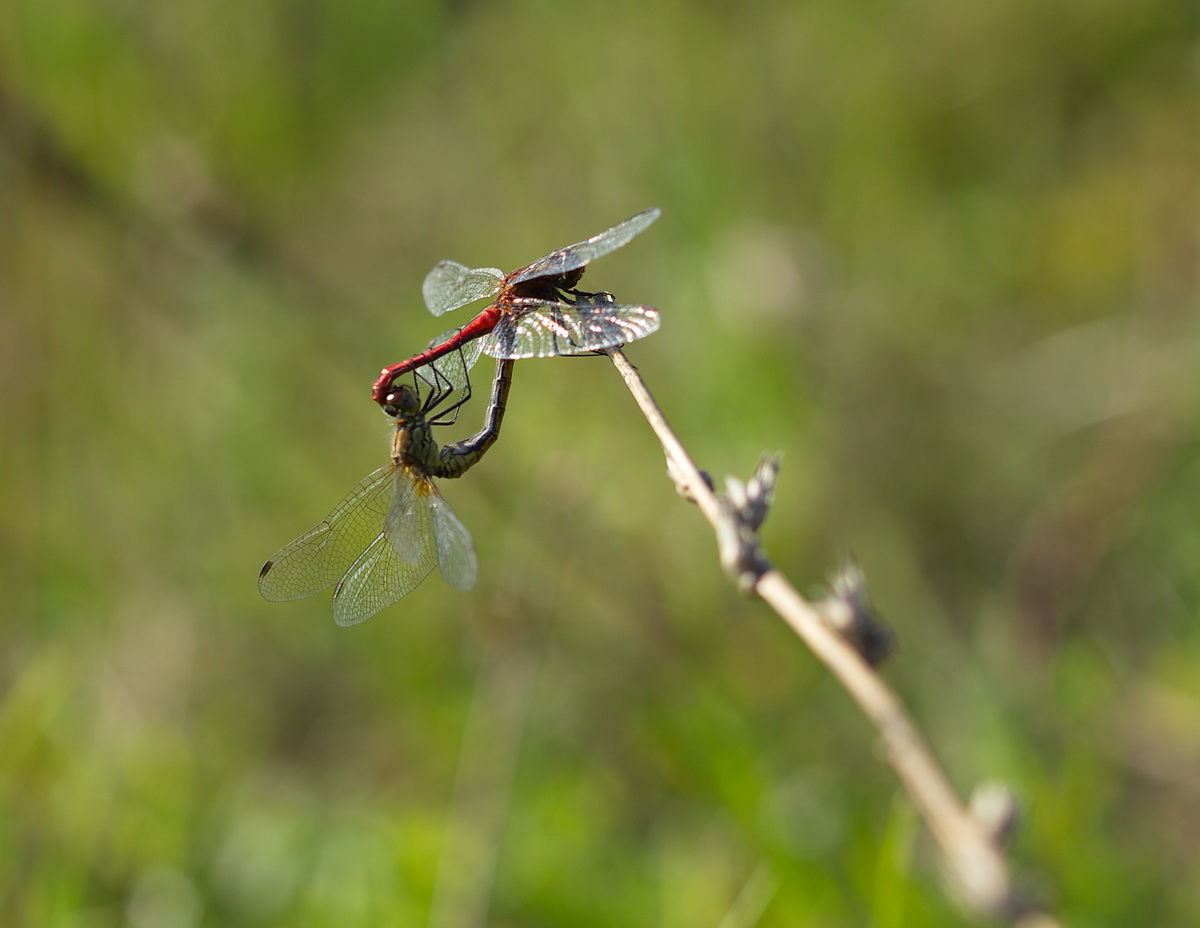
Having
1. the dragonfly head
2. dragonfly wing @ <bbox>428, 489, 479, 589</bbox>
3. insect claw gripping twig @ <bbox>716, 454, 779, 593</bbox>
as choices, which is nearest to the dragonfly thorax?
the dragonfly head

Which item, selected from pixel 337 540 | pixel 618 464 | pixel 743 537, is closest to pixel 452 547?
pixel 337 540

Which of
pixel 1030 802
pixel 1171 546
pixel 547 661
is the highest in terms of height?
pixel 547 661

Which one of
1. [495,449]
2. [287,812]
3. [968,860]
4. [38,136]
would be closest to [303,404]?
[495,449]

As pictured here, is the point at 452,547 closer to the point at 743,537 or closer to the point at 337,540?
the point at 337,540

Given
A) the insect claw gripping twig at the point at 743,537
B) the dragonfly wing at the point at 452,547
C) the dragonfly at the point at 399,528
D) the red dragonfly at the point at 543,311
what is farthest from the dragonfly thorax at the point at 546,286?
the insect claw gripping twig at the point at 743,537

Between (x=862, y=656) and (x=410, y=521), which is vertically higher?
(x=410, y=521)

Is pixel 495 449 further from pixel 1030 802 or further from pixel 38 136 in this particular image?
pixel 1030 802
